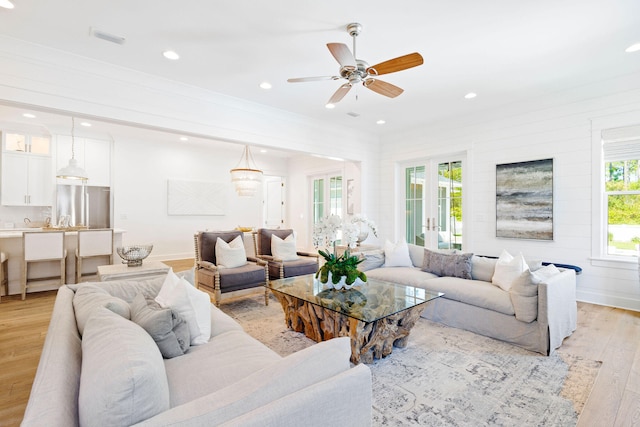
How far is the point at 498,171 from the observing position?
4887mm

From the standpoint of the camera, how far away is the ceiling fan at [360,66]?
2420 millimetres

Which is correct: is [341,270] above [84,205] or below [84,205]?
Answer: below

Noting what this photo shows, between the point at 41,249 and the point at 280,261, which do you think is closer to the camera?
the point at 41,249

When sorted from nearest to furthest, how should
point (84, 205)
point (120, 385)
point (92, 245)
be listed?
point (120, 385)
point (92, 245)
point (84, 205)

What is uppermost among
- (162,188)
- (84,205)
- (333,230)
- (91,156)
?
(91,156)

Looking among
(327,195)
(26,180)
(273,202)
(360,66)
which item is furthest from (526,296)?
(26,180)

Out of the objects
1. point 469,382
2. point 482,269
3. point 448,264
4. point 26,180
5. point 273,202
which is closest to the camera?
point 469,382

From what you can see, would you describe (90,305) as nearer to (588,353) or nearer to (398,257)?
(398,257)

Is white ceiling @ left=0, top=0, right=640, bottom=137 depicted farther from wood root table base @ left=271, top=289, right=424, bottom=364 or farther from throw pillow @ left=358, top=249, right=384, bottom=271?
wood root table base @ left=271, top=289, right=424, bottom=364

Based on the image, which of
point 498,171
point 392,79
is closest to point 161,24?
point 392,79

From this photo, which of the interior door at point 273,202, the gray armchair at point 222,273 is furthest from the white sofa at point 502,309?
the interior door at point 273,202

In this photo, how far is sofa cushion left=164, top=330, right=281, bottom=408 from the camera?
1.36m

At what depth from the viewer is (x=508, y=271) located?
3.11m

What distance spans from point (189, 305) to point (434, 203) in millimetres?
5022
